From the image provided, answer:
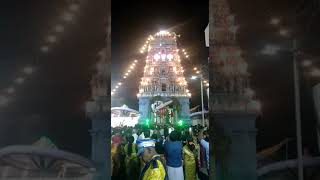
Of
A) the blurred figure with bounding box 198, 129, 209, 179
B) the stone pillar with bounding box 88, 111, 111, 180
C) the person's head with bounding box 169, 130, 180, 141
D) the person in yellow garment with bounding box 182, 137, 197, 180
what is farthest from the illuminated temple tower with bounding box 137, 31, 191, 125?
the stone pillar with bounding box 88, 111, 111, 180

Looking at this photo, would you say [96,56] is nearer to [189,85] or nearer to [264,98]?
[264,98]

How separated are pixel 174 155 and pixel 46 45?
6.57 feet

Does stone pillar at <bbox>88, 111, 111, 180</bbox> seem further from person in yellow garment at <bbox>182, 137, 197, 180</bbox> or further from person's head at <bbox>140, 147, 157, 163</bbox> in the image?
person in yellow garment at <bbox>182, 137, 197, 180</bbox>

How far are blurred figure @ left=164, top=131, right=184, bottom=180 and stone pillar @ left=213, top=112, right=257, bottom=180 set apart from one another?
1.82 feet

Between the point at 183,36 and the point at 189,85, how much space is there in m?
2.57

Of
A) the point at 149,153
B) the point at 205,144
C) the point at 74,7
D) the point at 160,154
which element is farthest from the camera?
the point at 205,144

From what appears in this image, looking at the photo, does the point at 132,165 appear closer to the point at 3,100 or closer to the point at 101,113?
the point at 101,113

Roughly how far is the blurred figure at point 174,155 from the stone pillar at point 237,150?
→ 1.82ft

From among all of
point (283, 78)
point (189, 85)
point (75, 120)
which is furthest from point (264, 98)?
point (189, 85)

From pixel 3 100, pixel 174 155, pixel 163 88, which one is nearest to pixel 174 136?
pixel 174 155

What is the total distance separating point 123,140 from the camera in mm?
5184

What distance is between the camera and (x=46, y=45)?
168 inches

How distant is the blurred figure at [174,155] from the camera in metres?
4.59

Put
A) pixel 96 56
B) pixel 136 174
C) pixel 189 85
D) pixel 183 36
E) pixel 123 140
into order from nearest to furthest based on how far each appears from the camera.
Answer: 1. pixel 96 56
2. pixel 136 174
3. pixel 123 140
4. pixel 183 36
5. pixel 189 85
